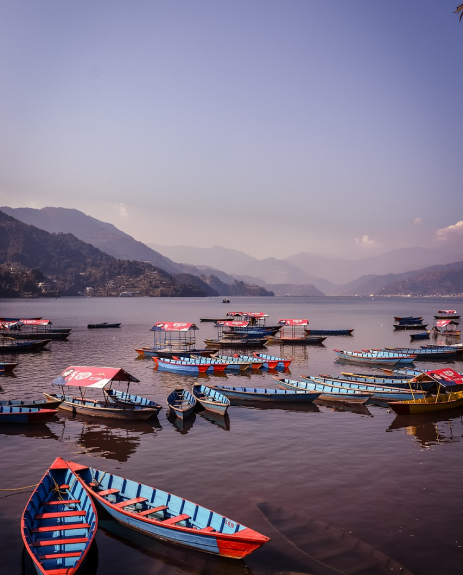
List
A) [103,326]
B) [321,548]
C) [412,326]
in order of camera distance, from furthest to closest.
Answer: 1. [412,326]
2. [103,326]
3. [321,548]

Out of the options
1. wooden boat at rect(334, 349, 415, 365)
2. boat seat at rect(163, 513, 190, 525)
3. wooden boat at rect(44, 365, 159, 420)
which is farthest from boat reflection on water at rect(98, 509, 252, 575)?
wooden boat at rect(334, 349, 415, 365)

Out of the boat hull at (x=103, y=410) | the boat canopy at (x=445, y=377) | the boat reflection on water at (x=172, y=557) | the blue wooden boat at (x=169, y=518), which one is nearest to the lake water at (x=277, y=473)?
the boat reflection on water at (x=172, y=557)

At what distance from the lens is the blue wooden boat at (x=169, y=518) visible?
53.8 feet

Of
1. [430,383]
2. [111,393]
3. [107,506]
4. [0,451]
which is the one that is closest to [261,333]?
[430,383]

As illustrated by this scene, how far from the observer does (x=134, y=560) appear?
17906mm

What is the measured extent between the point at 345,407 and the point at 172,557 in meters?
26.0

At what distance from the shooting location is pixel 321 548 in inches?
723

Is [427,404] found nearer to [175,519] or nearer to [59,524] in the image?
[175,519]

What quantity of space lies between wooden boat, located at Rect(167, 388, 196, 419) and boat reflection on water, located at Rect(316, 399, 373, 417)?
11949 mm

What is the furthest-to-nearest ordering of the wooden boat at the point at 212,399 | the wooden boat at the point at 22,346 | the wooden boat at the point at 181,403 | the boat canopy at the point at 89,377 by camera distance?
the wooden boat at the point at 22,346 < the wooden boat at the point at 212,399 < the wooden boat at the point at 181,403 < the boat canopy at the point at 89,377

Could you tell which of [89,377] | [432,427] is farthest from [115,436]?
[432,427]

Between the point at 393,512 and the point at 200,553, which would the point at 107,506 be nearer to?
the point at 200,553

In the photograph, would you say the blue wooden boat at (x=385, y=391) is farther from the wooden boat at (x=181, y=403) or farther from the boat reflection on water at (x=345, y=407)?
the wooden boat at (x=181, y=403)

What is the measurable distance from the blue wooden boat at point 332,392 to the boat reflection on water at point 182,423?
11.3 metres
